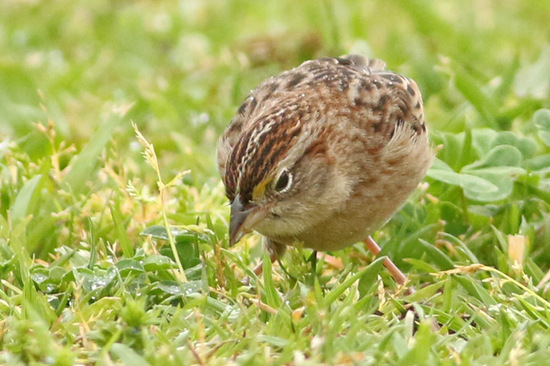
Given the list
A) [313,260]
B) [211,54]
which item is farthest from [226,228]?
[211,54]

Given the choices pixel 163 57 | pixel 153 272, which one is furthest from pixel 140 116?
pixel 153 272

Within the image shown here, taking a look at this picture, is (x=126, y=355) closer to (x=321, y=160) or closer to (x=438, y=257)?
(x=321, y=160)

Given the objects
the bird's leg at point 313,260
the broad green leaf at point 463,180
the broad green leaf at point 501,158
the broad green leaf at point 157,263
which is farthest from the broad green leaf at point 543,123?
the broad green leaf at point 157,263

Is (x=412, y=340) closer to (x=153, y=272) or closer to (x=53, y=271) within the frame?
(x=153, y=272)

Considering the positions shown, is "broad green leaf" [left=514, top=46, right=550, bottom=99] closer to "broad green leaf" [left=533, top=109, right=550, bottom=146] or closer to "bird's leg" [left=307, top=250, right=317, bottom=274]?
"broad green leaf" [left=533, top=109, right=550, bottom=146]

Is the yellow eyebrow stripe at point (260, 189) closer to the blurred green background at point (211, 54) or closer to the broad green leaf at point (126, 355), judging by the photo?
the broad green leaf at point (126, 355)
